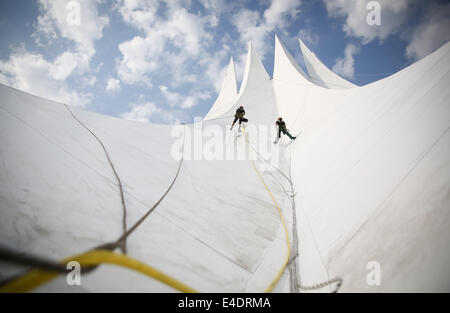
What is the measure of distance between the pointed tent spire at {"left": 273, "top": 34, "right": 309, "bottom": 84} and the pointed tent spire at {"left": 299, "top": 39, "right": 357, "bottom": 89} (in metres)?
2.51

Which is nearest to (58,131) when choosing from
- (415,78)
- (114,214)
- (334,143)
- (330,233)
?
(114,214)

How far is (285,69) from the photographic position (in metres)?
11.6

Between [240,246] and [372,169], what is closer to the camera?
[240,246]

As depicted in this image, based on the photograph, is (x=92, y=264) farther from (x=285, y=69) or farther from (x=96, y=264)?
(x=285, y=69)

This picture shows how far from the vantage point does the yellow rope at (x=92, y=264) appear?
681mm

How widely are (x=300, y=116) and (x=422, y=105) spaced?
4.80 m

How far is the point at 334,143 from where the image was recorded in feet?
9.84

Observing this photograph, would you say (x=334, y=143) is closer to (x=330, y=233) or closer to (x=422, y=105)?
(x=422, y=105)

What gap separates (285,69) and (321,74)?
17.9 feet

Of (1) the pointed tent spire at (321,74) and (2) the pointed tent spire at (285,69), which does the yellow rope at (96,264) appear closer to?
(2) the pointed tent spire at (285,69)

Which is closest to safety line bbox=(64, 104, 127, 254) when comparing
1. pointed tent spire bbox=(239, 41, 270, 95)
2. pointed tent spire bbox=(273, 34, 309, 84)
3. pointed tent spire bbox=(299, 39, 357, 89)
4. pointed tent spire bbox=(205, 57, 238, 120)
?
pointed tent spire bbox=(273, 34, 309, 84)

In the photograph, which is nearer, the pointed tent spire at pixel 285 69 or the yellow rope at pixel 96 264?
the yellow rope at pixel 96 264

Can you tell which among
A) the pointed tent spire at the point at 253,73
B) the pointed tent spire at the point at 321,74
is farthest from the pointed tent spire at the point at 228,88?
the pointed tent spire at the point at 321,74

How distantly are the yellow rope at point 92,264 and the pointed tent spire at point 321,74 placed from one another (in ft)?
51.8
